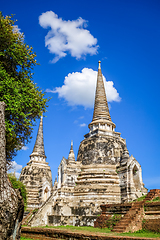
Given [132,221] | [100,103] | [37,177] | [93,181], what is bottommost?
[132,221]

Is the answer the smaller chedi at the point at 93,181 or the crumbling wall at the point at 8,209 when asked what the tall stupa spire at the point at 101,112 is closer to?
the smaller chedi at the point at 93,181

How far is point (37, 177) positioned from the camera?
130 ft

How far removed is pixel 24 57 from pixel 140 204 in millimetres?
11940

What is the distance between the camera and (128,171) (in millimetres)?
24016

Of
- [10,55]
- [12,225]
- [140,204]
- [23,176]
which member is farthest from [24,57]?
[23,176]

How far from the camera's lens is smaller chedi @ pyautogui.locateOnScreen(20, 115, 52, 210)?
35656 mm

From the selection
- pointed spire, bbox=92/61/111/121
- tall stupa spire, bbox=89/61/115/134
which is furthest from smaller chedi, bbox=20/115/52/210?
pointed spire, bbox=92/61/111/121

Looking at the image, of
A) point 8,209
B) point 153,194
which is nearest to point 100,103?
point 153,194

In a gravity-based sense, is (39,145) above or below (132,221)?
above

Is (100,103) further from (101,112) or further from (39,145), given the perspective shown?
(39,145)

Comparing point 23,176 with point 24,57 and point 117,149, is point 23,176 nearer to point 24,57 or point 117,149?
point 117,149

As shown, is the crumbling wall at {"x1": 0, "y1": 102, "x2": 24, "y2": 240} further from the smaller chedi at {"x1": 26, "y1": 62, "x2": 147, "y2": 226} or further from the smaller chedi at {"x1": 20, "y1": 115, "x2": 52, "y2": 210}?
the smaller chedi at {"x1": 20, "y1": 115, "x2": 52, "y2": 210}

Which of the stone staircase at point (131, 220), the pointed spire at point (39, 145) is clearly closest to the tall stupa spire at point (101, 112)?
the pointed spire at point (39, 145)

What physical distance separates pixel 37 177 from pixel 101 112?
1800 centimetres
